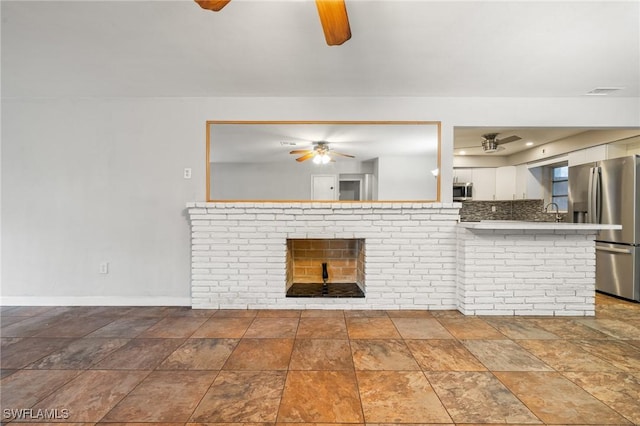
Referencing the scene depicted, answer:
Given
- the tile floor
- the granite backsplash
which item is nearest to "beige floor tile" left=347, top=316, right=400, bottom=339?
the tile floor

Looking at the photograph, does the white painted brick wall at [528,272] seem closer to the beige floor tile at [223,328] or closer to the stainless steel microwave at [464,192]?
the beige floor tile at [223,328]

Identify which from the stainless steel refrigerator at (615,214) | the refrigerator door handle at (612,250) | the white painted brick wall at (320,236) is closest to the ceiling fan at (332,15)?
the white painted brick wall at (320,236)

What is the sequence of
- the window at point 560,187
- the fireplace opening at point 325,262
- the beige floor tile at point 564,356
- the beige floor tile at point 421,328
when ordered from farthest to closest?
1. the window at point 560,187
2. the fireplace opening at point 325,262
3. the beige floor tile at point 421,328
4. the beige floor tile at point 564,356

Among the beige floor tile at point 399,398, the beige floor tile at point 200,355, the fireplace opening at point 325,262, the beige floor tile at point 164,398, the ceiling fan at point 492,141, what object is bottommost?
the beige floor tile at point 200,355

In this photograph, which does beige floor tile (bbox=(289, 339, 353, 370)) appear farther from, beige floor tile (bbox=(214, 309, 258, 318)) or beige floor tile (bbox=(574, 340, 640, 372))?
beige floor tile (bbox=(574, 340, 640, 372))

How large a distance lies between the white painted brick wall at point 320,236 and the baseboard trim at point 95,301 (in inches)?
12.7

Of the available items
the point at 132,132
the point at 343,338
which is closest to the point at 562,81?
the point at 343,338

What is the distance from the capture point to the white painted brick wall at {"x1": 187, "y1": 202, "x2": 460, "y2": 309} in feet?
10.2

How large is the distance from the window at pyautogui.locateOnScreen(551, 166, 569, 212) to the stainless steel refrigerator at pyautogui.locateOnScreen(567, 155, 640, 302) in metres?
0.90

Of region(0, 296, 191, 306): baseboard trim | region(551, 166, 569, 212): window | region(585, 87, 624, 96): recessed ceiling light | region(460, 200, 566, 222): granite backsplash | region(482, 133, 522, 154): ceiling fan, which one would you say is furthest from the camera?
region(460, 200, 566, 222): granite backsplash

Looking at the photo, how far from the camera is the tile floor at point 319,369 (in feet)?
4.85

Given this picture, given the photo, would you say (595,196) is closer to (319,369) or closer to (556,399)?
(556,399)

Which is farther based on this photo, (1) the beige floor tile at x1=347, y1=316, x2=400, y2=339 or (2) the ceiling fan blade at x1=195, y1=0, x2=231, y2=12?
(1) the beige floor tile at x1=347, y1=316, x2=400, y2=339

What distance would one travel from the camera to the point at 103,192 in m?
3.22
